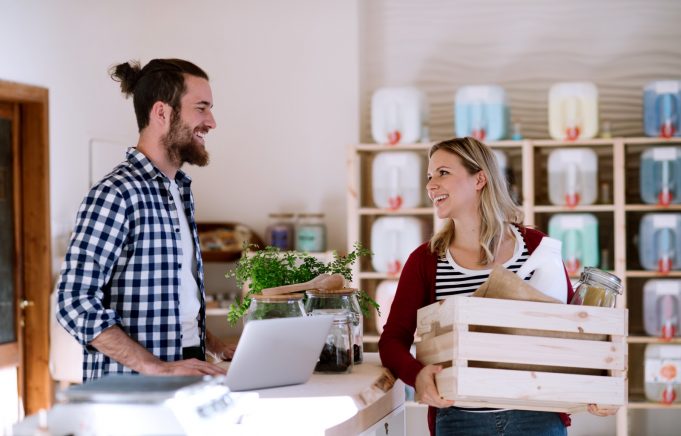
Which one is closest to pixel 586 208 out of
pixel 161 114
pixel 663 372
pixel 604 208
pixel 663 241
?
pixel 604 208

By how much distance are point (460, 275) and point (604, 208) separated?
2829mm

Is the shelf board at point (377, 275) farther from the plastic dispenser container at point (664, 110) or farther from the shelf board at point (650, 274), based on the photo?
the plastic dispenser container at point (664, 110)

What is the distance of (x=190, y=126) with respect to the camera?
2549mm

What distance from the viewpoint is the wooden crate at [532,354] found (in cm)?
213

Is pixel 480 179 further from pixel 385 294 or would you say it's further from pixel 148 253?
pixel 385 294

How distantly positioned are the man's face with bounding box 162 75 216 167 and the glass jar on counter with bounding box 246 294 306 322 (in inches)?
19.4

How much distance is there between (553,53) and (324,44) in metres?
1.39

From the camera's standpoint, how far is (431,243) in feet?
8.60

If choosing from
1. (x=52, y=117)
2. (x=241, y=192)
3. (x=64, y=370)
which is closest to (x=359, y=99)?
(x=241, y=192)

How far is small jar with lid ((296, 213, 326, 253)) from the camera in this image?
5.49 meters

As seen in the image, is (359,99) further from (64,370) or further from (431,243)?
(431,243)

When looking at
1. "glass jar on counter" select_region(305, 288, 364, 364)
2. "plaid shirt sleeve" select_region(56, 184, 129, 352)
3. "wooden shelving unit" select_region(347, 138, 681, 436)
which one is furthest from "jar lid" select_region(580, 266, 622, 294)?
"wooden shelving unit" select_region(347, 138, 681, 436)

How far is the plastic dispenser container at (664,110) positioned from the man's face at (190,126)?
3274mm

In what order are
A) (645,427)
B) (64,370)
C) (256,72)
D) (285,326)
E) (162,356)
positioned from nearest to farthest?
1. (285,326)
2. (162,356)
3. (64,370)
4. (645,427)
5. (256,72)
